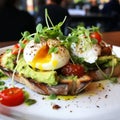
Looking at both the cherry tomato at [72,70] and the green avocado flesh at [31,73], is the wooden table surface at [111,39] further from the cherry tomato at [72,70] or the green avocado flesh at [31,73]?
the cherry tomato at [72,70]

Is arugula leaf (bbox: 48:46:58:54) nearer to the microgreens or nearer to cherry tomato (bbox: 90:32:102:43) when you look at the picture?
the microgreens

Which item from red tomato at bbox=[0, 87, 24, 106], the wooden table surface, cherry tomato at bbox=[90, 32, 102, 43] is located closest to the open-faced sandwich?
cherry tomato at bbox=[90, 32, 102, 43]

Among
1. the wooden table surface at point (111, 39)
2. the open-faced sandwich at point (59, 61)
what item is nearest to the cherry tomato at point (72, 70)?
the open-faced sandwich at point (59, 61)

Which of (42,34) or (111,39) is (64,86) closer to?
(42,34)

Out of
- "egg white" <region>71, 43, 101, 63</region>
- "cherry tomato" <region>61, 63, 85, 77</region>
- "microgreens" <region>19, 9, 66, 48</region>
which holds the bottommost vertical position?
"cherry tomato" <region>61, 63, 85, 77</region>

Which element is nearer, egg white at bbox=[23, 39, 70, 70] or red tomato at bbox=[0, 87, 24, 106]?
red tomato at bbox=[0, 87, 24, 106]

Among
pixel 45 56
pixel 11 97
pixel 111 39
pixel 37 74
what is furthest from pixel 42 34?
pixel 111 39
